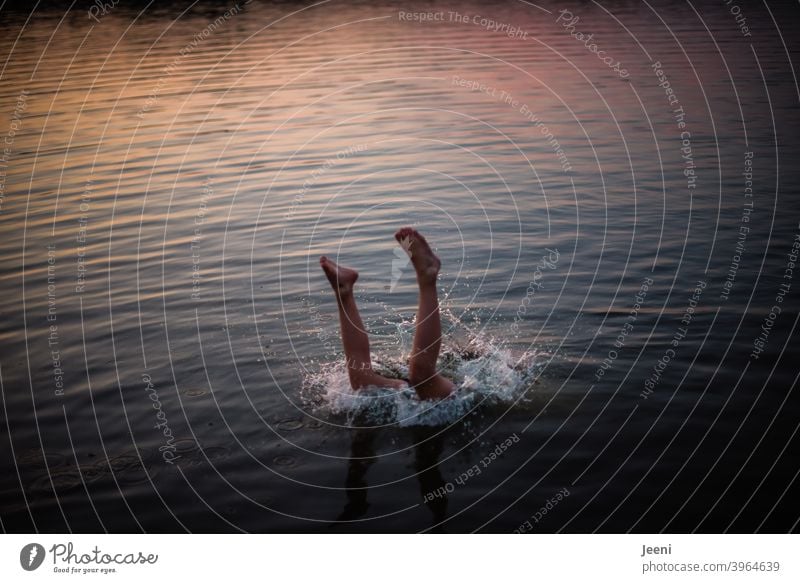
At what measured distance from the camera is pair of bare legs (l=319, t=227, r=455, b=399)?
5.92 m

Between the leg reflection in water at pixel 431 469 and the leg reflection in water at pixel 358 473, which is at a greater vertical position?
the leg reflection in water at pixel 431 469

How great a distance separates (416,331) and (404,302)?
95.8 inches

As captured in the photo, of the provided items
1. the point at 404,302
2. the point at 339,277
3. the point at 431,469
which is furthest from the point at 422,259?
the point at 404,302

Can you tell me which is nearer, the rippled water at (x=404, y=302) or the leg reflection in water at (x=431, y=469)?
the leg reflection in water at (x=431, y=469)

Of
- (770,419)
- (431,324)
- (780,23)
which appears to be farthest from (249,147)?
(780,23)

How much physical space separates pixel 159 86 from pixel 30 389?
566 inches

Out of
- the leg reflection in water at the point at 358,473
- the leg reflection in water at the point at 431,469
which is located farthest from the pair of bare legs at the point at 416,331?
the leg reflection in water at the point at 358,473

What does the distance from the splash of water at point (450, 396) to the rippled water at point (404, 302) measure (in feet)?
0.09

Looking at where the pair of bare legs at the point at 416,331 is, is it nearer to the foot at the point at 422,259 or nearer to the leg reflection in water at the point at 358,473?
the foot at the point at 422,259

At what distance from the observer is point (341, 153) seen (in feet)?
46.3

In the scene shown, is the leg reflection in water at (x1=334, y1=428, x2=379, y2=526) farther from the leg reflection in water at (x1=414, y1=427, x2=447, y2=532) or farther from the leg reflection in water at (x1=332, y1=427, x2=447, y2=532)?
the leg reflection in water at (x1=414, y1=427, x2=447, y2=532)

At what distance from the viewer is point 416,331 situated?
5.89 metres

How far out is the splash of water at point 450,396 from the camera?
619cm

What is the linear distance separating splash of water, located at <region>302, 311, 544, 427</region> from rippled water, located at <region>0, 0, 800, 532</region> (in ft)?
0.09
